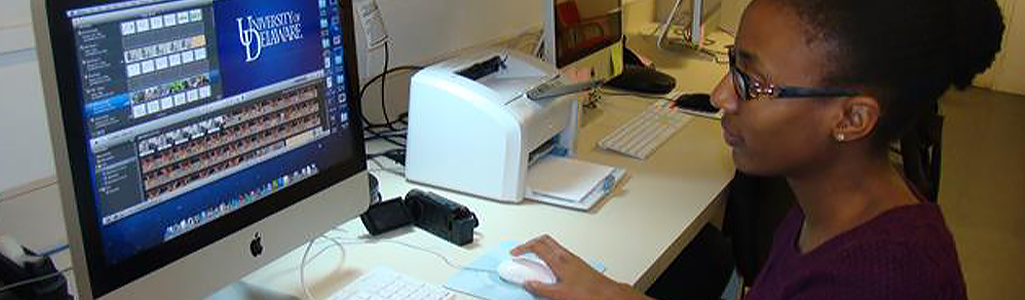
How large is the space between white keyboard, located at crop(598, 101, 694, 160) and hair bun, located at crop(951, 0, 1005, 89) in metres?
0.86

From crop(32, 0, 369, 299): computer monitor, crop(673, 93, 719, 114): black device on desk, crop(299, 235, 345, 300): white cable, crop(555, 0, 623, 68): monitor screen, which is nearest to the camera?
crop(32, 0, 369, 299): computer monitor

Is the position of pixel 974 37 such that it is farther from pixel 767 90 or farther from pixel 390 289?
pixel 390 289

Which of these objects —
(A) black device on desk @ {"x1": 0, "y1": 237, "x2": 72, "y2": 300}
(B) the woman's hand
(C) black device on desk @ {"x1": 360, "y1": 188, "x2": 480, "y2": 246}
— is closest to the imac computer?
(C) black device on desk @ {"x1": 360, "y1": 188, "x2": 480, "y2": 246}

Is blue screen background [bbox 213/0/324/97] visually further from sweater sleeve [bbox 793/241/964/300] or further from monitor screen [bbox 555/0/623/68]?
monitor screen [bbox 555/0/623/68]

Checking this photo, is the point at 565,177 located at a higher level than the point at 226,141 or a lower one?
lower

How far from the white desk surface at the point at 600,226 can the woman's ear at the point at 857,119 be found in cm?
41

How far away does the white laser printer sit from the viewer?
1.53 meters

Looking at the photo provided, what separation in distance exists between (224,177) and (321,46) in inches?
9.0

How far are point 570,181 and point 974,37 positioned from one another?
2.59ft

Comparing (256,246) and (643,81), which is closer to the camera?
(256,246)

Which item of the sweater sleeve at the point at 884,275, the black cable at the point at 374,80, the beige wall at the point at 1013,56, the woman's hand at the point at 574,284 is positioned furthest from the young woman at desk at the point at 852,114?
the beige wall at the point at 1013,56

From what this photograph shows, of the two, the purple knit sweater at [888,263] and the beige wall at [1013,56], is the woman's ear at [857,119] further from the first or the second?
the beige wall at [1013,56]

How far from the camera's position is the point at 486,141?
5.05ft

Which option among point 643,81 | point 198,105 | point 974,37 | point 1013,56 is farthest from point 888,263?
point 1013,56
